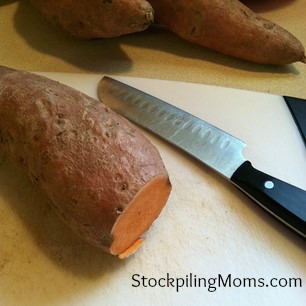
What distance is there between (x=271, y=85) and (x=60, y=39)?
554 mm

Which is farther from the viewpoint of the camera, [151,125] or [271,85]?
[271,85]

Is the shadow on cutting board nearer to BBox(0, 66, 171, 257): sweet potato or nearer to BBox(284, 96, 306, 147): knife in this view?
BBox(0, 66, 171, 257): sweet potato

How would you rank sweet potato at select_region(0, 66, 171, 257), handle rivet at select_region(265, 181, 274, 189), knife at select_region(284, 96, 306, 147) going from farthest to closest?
knife at select_region(284, 96, 306, 147), handle rivet at select_region(265, 181, 274, 189), sweet potato at select_region(0, 66, 171, 257)

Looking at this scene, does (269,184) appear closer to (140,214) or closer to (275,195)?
(275,195)

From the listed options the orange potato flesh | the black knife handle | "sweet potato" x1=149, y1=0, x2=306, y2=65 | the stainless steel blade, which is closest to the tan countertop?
"sweet potato" x1=149, y1=0, x2=306, y2=65

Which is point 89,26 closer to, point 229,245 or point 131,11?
point 131,11

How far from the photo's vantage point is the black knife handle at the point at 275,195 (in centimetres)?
81

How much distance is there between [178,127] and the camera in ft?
3.16

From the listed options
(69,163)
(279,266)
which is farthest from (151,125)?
(279,266)

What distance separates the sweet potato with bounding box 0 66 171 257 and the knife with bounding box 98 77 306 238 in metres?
0.15

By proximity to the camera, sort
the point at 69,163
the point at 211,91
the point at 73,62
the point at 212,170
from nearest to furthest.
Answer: the point at 69,163
the point at 212,170
the point at 211,91
the point at 73,62

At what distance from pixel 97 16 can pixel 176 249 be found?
0.55 m

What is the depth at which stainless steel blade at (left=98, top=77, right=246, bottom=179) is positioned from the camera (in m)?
0.92

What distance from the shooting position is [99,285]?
79 cm
